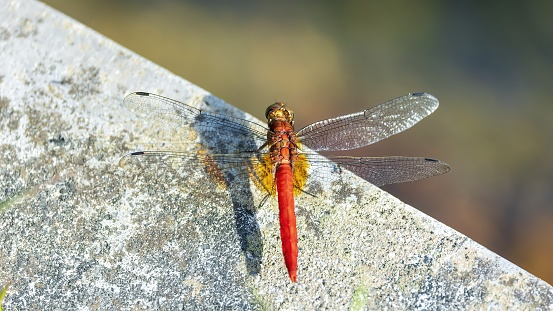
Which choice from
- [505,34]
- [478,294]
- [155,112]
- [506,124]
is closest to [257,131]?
[155,112]

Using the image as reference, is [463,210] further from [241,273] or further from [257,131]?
[241,273]

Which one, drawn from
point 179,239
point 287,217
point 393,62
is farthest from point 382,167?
point 393,62

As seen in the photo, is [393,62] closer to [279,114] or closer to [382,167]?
[279,114]

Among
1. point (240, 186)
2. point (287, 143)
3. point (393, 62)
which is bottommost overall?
point (240, 186)

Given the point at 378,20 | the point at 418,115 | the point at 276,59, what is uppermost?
the point at 378,20

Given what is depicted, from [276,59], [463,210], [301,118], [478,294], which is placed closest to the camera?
[478,294]

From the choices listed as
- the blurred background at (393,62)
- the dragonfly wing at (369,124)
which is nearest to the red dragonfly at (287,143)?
the dragonfly wing at (369,124)

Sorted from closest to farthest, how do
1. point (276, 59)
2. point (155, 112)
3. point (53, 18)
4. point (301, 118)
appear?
point (155, 112)
point (53, 18)
point (301, 118)
point (276, 59)
